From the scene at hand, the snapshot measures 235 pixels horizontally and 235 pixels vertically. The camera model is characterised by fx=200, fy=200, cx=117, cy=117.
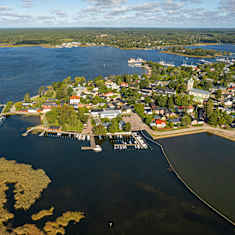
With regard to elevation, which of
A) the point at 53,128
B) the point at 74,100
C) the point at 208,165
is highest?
the point at 74,100

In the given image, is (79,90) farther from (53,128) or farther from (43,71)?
(43,71)

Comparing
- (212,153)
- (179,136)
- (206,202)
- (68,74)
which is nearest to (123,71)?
(68,74)

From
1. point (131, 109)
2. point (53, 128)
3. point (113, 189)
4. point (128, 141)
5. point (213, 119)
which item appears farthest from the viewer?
point (131, 109)

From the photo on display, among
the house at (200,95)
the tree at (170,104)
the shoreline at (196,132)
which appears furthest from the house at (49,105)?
the house at (200,95)

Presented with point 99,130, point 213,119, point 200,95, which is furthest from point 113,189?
point 200,95

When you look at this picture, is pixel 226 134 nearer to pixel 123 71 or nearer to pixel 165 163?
pixel 165 163

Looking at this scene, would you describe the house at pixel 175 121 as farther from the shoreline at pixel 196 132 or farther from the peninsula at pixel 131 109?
the shoreline at pixel 196 132

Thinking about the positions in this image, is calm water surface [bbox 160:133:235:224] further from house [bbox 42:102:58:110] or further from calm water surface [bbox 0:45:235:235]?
house [bbox 42:102:58:110]

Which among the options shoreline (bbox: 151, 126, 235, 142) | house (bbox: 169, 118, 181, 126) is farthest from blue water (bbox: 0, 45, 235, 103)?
house (bbox: 169, 118, 181, 126)
